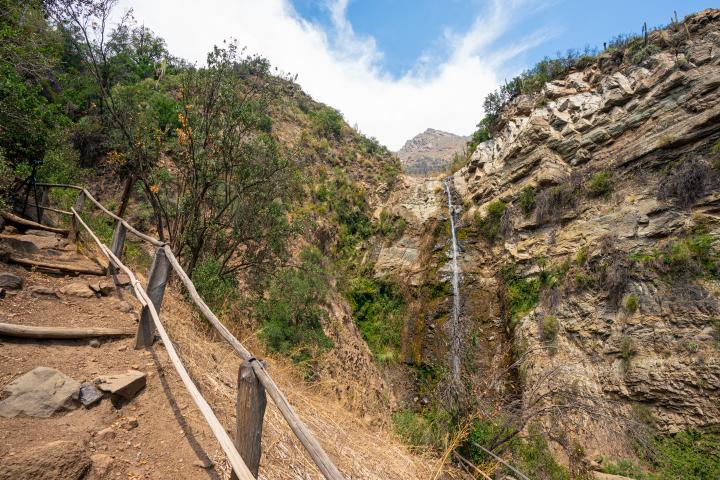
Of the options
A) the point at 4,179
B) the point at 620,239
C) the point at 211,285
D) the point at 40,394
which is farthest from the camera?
the point at 620,239

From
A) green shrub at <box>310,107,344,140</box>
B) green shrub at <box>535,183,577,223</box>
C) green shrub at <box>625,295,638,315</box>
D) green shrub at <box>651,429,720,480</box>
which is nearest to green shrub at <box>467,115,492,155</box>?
green shrub at <box>535,183,577,223</box>

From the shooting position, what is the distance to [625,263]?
38.0 ft

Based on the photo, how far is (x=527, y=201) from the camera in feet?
53.7

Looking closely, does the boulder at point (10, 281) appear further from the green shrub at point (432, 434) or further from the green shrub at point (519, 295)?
the green shrub at point (519, 295)

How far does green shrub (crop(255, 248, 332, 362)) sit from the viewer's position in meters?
9.92

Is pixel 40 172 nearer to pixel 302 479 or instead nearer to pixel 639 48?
pixel 302 479

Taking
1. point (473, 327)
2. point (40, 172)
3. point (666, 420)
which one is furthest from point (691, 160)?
point (40, 172)

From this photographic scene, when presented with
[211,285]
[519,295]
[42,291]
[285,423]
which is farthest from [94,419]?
[519,295]

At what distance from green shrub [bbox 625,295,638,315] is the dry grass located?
8.49 meters

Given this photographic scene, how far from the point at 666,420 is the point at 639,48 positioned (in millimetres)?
17029

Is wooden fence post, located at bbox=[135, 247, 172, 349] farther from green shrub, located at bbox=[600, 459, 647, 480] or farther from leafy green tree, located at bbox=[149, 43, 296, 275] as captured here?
green shrub, located at bbox=[600, 459, 647, 480]

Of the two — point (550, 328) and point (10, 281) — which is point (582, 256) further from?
point (10, 281)

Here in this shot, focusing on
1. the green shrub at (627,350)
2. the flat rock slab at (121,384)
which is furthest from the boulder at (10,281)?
the green shrub at (627,350)

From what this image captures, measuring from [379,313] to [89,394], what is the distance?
52.8 feet
